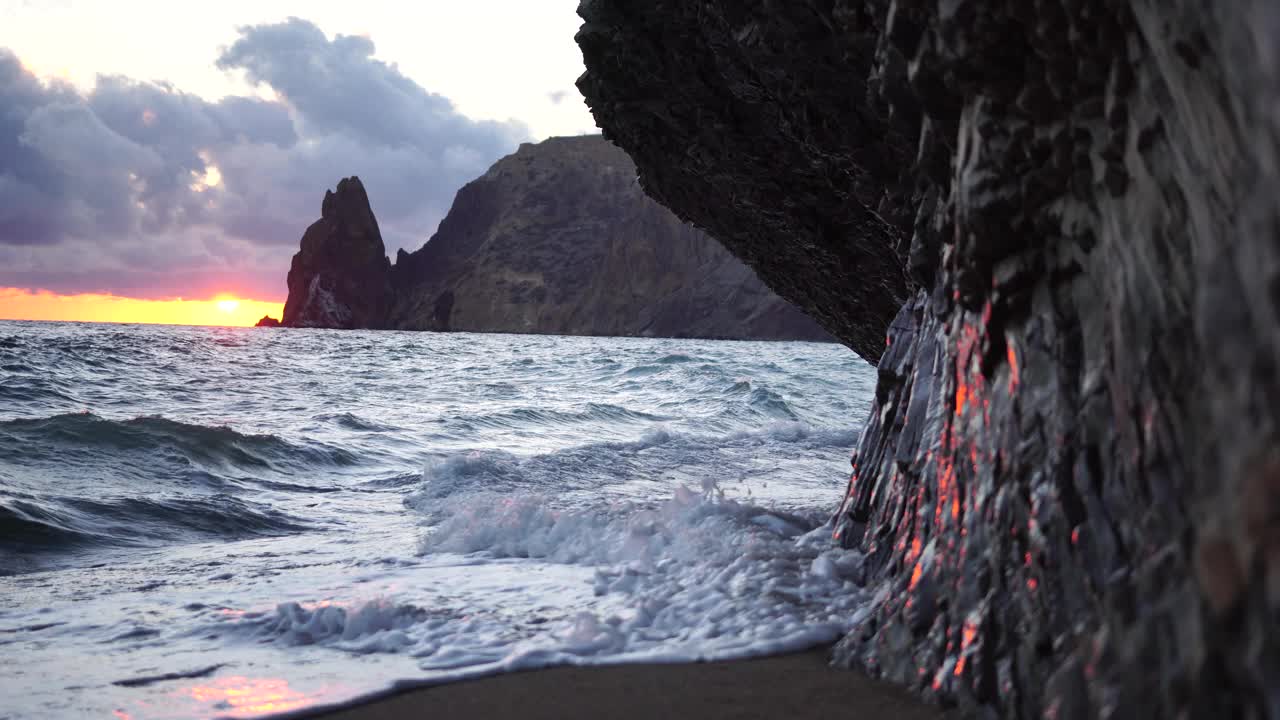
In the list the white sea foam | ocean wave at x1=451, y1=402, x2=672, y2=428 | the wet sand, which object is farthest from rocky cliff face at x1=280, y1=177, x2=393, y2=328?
the wet sand

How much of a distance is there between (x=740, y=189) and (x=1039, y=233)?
5.31 m

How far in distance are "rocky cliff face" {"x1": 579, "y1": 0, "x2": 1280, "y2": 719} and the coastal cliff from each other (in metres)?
117

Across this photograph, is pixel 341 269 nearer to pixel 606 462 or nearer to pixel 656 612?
pixel 606 462

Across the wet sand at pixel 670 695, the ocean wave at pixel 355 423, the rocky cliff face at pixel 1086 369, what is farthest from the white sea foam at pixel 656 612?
the ocean wave at pixel 355 423

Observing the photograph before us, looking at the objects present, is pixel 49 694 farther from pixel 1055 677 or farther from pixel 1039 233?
pixel 1039 233

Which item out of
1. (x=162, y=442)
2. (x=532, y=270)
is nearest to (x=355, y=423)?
(x=162, y=442)

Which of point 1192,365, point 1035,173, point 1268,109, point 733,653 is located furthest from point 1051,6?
point 733,653

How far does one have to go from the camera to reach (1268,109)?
1.46 metres

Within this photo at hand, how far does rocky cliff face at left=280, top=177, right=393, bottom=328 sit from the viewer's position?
440ft

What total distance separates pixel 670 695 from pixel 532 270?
138 m

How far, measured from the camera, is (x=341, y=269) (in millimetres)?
135875

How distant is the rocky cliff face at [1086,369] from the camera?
1489 mm

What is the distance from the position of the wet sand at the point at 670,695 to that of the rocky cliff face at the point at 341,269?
137 m

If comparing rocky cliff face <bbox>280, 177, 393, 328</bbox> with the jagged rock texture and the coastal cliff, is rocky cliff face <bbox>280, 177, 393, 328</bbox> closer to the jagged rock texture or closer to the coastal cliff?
the coastal cliff
